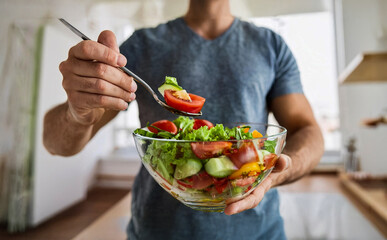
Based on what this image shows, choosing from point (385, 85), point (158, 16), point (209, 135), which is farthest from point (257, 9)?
point (385, 85)

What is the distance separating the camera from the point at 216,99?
1.26ft

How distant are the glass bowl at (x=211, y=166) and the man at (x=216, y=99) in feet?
0.32

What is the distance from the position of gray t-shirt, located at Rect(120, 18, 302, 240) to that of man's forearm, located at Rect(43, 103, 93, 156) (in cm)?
8

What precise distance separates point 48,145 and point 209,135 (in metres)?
0.24

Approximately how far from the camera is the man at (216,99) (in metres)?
0.36

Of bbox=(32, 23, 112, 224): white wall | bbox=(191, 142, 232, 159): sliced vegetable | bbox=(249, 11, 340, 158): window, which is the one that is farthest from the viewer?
bbox=(249, 11, 340, 158): window

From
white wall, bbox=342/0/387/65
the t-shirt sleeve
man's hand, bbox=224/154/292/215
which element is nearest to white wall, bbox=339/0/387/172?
white wall, bbox=342/0/387/65

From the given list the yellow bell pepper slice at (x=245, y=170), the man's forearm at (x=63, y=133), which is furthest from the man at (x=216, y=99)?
the yellow bell pepper slice at (x=245, y=170)

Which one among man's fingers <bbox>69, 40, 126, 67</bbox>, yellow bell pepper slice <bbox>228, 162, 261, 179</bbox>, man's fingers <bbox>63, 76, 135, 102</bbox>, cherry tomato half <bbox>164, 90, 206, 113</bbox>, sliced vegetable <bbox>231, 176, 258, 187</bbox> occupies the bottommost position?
sliced vegetable <bbox>231, 176, 258, 187</bbox>

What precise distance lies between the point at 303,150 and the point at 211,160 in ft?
0.73

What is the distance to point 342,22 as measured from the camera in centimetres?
77

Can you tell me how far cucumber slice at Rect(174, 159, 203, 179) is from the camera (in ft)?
0.69

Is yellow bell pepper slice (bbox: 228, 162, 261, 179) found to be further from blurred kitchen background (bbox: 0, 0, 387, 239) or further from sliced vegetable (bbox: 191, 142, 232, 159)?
blurred kitchen background (bbox: 0, 0, 387, 239)

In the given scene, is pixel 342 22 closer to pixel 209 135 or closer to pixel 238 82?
pixel 238 82
